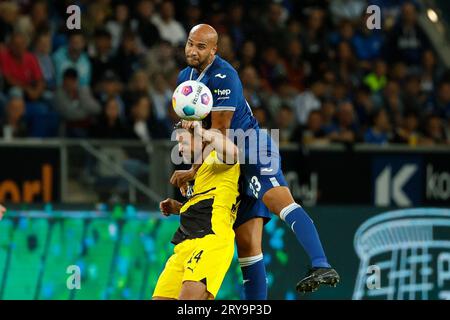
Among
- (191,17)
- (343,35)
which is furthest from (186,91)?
(343,35)

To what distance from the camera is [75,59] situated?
14.6 metres

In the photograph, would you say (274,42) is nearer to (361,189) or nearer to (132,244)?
(361,189)

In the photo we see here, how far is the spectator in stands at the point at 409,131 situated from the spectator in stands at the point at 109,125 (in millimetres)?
4000

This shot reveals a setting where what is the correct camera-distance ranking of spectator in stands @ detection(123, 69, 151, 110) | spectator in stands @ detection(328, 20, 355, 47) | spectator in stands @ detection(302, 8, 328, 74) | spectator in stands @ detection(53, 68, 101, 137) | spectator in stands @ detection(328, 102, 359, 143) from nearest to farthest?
1. spectator in stands @ detection(53, 68, 101, 137)
2. spectator in stands @ detection(123, 69, 151, 110)
3. spectator in stands @ detection(328, 102, 359, 143)
4. spectator in stands @ detection(302, 8, 328, 74)
5. spectator in stands @ detection(328, 20, 355, 47)

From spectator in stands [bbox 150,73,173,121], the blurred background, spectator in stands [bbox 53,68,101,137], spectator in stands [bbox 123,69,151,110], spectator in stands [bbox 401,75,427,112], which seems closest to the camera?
the blurred background

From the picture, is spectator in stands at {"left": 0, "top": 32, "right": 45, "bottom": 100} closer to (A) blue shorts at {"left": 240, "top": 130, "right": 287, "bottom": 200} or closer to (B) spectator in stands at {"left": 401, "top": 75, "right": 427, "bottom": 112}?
(B) spectator in stands at {"left": 401, "top": 75, "right": 427, "bottom": 112}

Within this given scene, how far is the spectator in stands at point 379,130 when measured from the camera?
1602cm

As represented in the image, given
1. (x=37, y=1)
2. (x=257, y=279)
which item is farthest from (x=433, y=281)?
(x=37, y=1)

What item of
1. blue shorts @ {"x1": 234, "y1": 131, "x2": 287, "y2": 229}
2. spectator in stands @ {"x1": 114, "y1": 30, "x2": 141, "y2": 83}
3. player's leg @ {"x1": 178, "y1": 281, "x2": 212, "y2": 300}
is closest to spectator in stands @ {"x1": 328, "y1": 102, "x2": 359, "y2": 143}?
spectator in stands @ {"x1": 114, "y1": 30, "x2": 141, "y2": 83}

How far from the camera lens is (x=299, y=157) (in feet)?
46.7

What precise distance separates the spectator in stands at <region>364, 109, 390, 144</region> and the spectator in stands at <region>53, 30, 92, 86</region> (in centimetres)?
386

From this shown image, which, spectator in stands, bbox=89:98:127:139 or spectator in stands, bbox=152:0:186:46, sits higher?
spectator in stands, bbox=152:0:186:46

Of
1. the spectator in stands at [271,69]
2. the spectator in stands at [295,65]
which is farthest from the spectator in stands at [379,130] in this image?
the spectator in stands at [271,69]

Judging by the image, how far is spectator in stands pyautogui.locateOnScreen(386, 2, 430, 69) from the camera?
1803 centimetres
